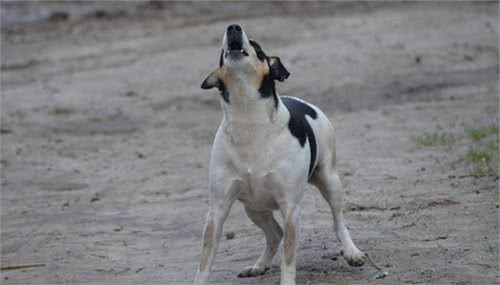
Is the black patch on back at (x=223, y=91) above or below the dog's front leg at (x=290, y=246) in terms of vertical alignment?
above

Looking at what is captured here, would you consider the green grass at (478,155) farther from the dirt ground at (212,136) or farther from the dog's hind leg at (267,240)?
the dog's hind leg at (267,240)

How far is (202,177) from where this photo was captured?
11.9 meters

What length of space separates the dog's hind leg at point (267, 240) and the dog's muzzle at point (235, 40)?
4.72ft

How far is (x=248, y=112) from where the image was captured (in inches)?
287

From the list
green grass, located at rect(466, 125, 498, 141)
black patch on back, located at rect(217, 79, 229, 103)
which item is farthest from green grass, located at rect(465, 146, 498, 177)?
black patch on back, located at rect(217, 79, 229, 103)

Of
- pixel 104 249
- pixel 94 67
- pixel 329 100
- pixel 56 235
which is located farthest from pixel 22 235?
pixel 94 67

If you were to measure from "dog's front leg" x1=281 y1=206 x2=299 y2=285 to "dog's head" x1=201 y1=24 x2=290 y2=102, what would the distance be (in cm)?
73

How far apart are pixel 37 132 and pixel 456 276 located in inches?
331

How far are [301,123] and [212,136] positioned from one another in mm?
6766

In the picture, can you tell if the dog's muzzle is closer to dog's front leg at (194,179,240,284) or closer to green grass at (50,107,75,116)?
dog's front leg at (194,179,240,284)

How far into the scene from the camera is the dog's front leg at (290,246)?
743 cm

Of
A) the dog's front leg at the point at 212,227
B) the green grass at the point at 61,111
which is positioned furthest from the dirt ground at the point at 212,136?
the dog's front leg at the point at 212,227

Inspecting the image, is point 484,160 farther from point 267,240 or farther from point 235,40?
point 235,40

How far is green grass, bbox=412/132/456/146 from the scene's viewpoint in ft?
40.1
